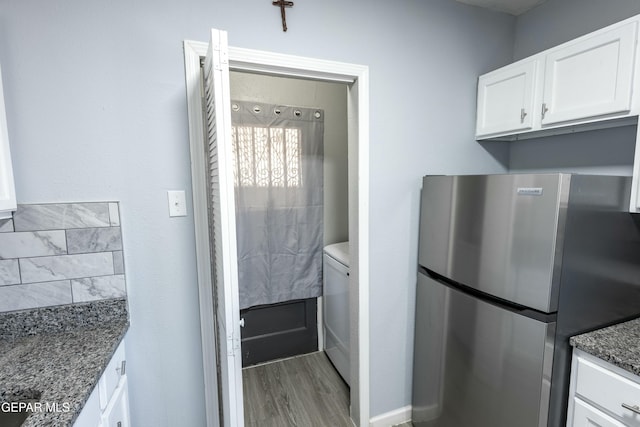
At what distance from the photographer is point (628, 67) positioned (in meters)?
1.16

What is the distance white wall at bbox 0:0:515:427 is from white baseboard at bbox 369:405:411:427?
0.04m

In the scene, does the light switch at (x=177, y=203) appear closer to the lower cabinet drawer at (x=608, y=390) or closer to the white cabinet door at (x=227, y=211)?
the white cabinet door at (x=227, y=211)

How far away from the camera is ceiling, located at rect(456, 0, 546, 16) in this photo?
172 centimetres

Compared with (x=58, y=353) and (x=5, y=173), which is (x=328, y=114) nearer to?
(x=5, y=173)

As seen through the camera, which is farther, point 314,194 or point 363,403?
point 314,194

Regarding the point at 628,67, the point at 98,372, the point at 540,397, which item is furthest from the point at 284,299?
the point at 628,67

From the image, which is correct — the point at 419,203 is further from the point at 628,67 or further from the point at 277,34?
the point at 277,34

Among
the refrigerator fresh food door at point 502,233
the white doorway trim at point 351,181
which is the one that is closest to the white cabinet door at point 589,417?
the refrigerator fresh food door at point 502,233

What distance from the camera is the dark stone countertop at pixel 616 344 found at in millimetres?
1007

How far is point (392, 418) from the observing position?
185 centimetres

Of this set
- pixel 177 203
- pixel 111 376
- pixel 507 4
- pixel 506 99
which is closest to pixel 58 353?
pixel 111 376

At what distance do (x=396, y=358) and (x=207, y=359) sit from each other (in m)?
1.10

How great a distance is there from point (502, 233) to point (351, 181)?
78 centimetres

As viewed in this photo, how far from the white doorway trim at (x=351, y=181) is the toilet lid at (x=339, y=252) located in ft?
0.93
